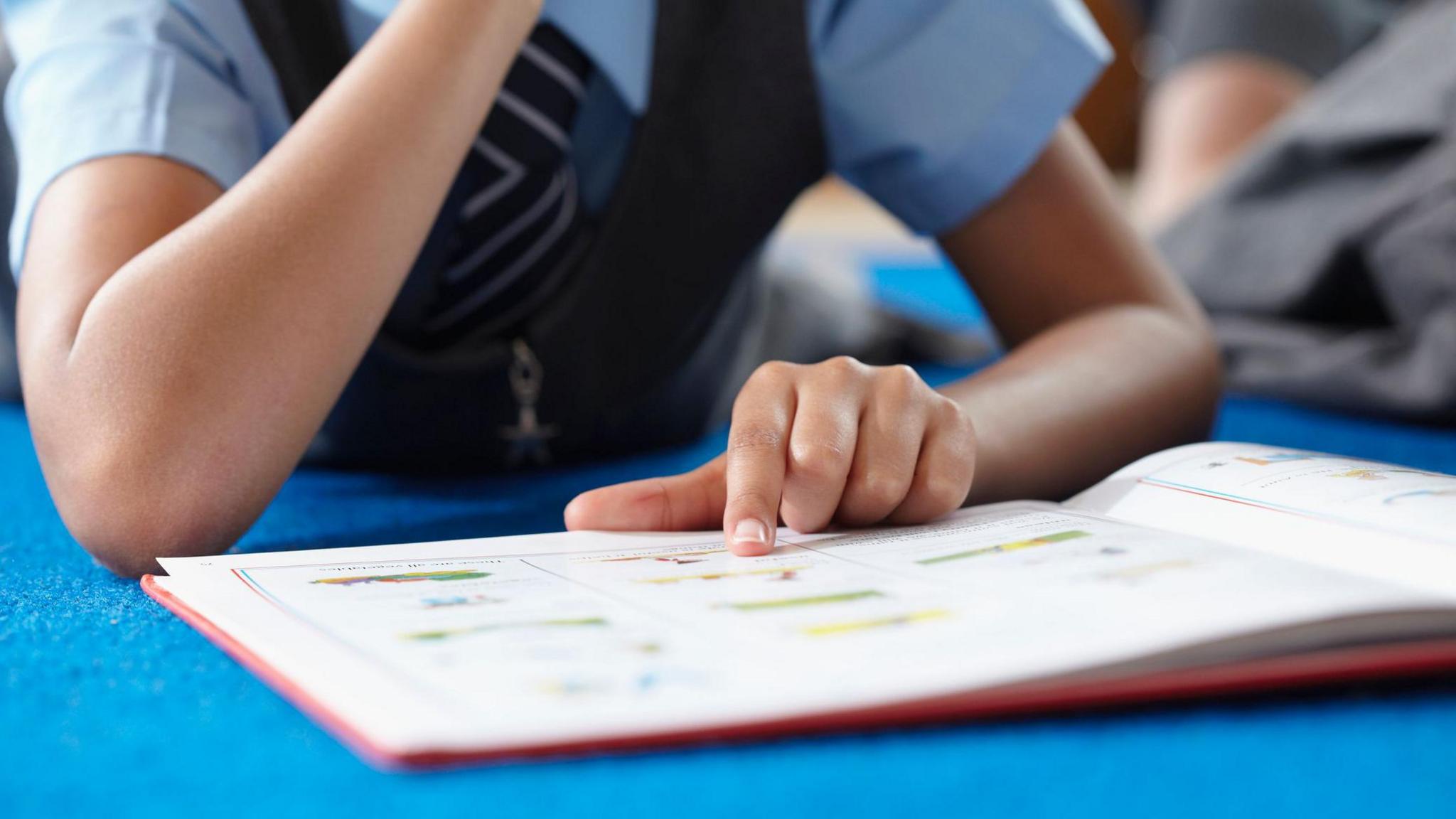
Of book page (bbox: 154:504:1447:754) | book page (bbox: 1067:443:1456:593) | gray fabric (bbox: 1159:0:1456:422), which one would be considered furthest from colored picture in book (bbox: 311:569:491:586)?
gray fabric (bbox: 1159:0:1456:422)

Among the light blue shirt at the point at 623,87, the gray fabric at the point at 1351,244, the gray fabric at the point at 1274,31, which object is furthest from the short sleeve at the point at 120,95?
the gray fabric at the point at 1274,31

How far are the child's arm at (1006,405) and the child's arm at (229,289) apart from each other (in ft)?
0.38

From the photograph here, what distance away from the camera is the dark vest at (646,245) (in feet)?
2.03

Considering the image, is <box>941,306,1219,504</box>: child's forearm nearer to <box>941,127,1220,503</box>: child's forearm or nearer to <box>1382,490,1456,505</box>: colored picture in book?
<box>941,127,1220,503</box>: child's forearm

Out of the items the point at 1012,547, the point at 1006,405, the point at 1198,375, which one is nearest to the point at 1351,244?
the point at 1198,375

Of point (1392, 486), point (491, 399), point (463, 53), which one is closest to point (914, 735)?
point (1392, 486)

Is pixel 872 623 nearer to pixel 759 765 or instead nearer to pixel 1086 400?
pixel 759 765

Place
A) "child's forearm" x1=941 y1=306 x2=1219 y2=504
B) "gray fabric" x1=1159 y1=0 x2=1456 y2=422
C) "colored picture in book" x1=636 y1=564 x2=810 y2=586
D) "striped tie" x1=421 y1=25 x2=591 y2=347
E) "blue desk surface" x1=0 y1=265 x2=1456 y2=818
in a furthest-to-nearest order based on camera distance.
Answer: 1. "gray fabric" x1=1159 y1=0 x2=1456 y2=422
2. "striped tie" x1=421 y1=25 x2=591 y2=347
3. "child's forearm" x1=941 y1=306 x2=1219 y2=504
4. "colored picture in book" x1=636 y1=564 x2=810 y2=586
5. "blue desk surface" x1=0 y1=265 x2=1456 y2=818

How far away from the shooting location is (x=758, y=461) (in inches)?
15.3

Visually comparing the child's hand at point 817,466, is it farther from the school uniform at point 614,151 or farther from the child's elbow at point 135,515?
the school uniform at point 614,151

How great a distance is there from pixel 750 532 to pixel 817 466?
0.03 meters

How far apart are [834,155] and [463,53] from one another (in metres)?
0.26

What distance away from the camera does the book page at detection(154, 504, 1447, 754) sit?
26 centimetres

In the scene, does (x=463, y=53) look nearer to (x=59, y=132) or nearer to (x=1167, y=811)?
(x=59, y=132)
